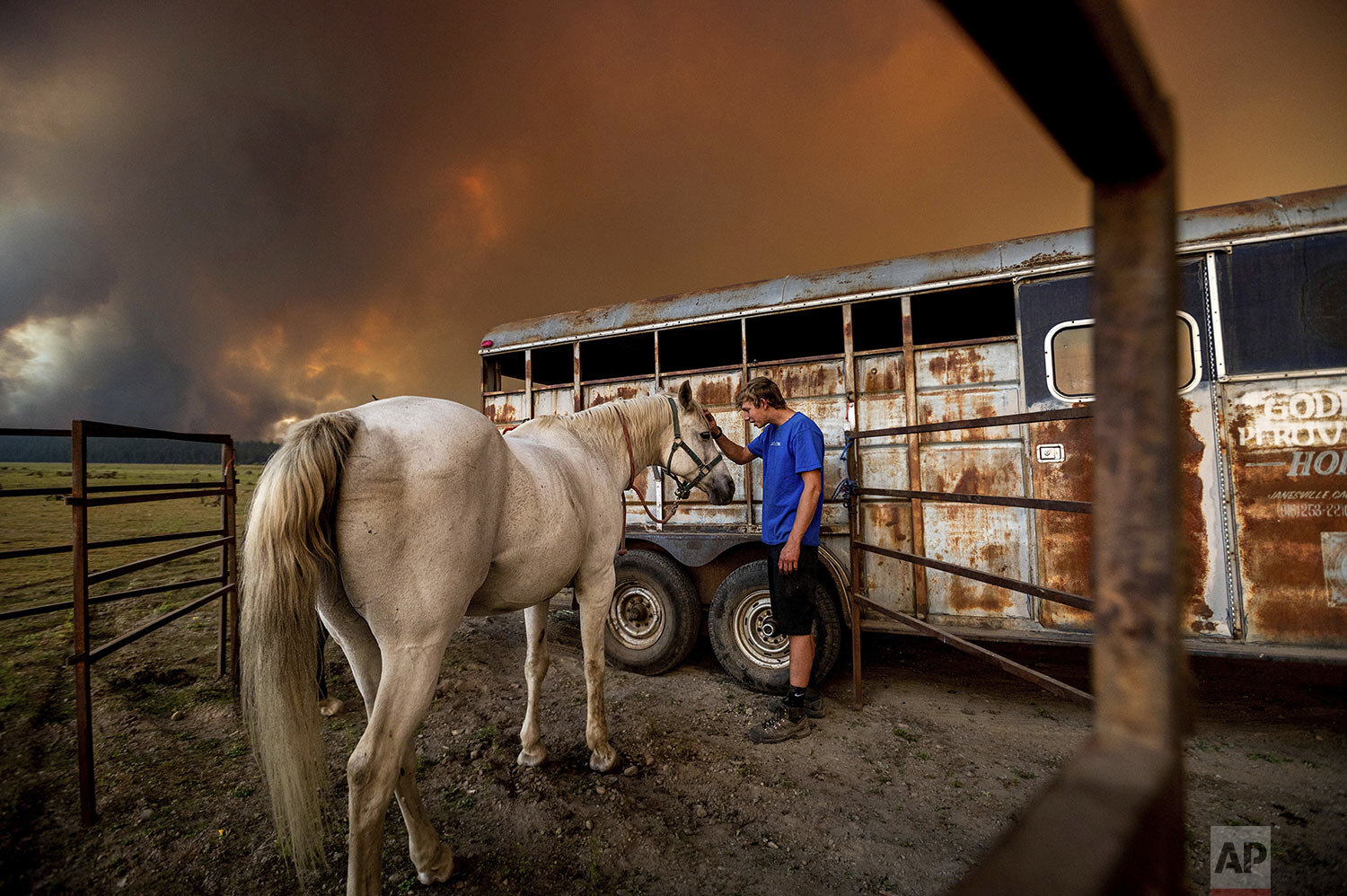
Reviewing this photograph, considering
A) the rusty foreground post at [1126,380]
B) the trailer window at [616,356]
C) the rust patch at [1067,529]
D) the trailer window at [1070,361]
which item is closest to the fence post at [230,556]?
the trailer window at [616,356]

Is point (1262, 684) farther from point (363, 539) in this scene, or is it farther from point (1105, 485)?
Result: point (363, 539)

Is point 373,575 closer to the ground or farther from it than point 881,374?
closer to the ground

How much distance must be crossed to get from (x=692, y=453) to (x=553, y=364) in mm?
3115

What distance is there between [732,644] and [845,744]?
3.40 ft

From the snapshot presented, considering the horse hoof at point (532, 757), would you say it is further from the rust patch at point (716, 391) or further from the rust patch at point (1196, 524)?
the rust patch at point (1196, 524)

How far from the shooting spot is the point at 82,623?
99.5 inches

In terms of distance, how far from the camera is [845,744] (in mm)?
3105

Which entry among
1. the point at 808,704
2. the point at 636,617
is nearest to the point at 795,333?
the point at 636,617

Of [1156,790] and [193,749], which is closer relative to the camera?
[1156,790]

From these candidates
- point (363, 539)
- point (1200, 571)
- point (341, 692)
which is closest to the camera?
point (363, 539)

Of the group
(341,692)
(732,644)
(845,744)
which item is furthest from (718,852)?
(341,692)

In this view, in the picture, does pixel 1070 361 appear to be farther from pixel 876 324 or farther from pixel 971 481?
pixel 876 324

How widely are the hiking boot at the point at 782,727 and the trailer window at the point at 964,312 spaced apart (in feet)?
9.45

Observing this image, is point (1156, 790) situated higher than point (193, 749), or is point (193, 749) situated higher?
point (1156, 790)
